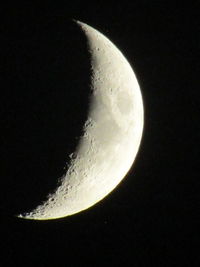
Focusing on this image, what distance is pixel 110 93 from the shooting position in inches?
159

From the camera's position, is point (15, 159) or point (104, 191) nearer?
point (15, 159)

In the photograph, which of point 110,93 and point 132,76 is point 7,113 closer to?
point 110,93

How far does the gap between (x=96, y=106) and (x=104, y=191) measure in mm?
1003

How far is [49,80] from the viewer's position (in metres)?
3.71

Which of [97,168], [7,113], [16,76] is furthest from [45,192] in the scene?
[16,76]

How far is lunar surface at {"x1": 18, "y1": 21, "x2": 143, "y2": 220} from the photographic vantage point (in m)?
3.93

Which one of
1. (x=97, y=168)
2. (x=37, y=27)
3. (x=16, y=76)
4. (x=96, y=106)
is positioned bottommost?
(x=97, y=168)

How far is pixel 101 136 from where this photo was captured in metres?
3.94

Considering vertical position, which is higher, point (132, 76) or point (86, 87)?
point (132, 76)

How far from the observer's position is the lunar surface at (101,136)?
12.9 feet

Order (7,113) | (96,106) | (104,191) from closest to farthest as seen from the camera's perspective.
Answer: (7,113)
(96,106)
(104,191)

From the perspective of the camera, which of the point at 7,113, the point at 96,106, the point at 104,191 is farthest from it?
the point at 104,191

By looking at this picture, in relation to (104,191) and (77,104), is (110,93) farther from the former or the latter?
(104,191)

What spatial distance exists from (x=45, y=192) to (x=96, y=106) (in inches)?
36.2
